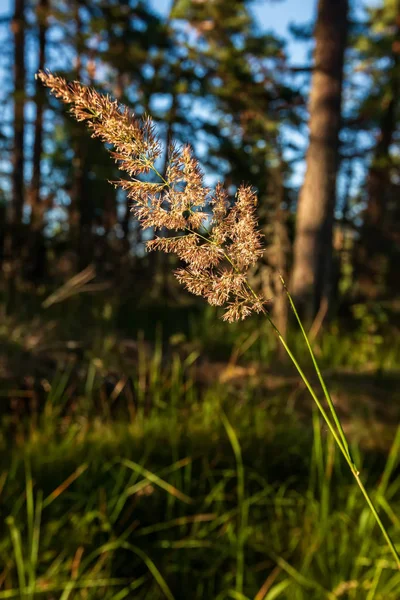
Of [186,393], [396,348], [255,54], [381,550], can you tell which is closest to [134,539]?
[381,550]

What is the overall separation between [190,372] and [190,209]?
4.01 meters

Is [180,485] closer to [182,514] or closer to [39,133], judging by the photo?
[182,514]

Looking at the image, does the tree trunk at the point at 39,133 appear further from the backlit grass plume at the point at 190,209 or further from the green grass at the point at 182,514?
the backlit grass plume at the point at 190,209

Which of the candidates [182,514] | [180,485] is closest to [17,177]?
[180,485]

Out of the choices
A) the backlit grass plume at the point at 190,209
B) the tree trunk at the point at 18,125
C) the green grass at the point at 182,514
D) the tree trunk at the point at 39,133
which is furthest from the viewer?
the tree trunk at the point at 18,125

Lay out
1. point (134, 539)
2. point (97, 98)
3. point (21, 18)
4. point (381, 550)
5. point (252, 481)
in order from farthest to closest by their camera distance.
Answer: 1. point (21, 18)
2. point (252, 481)
3. point (134, 539)
4. point (381, 550)
5. point (97, 98)

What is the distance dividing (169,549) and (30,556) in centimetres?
67

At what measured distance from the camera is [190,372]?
184 inches

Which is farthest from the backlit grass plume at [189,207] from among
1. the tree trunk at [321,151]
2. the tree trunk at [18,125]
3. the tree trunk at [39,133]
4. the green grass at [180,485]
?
the tree trunk at [18,125]

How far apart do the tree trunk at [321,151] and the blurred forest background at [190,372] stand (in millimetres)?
25

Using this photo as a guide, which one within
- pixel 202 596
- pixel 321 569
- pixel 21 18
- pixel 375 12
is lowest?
pixel 202 596

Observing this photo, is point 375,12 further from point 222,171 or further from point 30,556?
point 30,556

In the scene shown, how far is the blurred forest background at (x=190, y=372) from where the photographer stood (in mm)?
2619

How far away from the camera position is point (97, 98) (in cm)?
69
